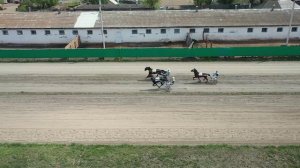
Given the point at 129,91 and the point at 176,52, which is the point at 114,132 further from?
the point at 176,52

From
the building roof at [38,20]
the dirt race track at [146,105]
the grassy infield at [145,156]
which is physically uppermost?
the building roof at [38,20]

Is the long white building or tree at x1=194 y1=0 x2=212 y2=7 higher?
tree at x1=194 y1=0 x2=212 y2=7

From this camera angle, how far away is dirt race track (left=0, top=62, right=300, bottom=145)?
21.2 metres

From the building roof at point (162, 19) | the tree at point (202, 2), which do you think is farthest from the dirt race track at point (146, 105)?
the tree at point (202, 2)

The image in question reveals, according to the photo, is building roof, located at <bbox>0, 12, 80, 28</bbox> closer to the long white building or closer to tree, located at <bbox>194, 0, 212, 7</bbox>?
the long white building

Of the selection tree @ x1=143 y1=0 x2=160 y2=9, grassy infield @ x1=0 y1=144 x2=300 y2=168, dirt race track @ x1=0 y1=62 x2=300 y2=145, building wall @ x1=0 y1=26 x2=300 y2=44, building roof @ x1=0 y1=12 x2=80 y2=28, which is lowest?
grassy infield @ x1=0 y1=144 x2=300 y2=168

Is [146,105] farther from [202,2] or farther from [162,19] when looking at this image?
[202,2]

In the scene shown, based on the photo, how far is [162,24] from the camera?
142 feet

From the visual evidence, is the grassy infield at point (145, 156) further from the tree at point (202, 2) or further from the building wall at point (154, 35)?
the tree at point (202, 2)

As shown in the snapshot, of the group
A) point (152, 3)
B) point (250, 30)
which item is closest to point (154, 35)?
point (250, 30)

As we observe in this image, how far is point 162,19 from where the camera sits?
44.5 meters

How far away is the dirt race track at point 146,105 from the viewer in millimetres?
21250

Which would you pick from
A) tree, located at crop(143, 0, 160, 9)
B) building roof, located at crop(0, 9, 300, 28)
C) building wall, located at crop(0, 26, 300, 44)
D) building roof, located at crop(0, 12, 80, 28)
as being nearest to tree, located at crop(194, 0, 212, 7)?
tree, located at crop(143, 0, 160, 9)

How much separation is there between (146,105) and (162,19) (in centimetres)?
2161
